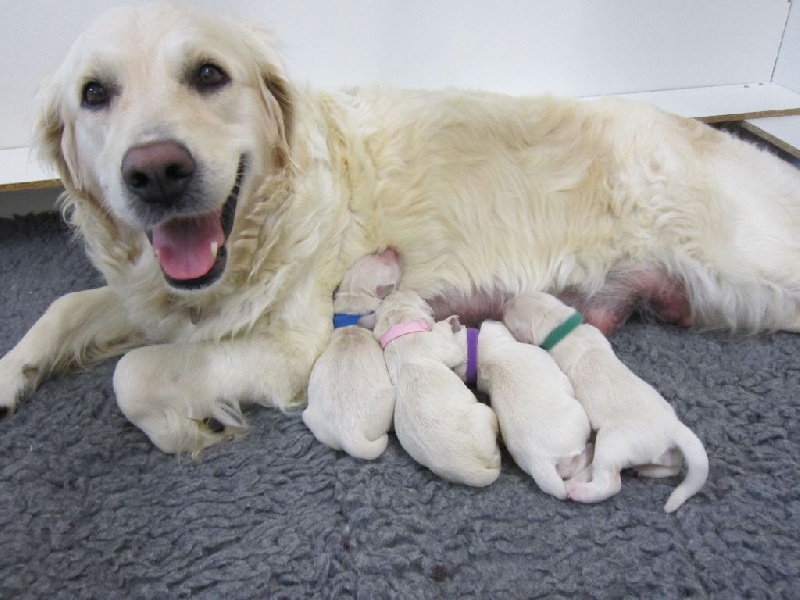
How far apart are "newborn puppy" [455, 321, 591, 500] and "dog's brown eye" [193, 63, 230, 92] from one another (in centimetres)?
94

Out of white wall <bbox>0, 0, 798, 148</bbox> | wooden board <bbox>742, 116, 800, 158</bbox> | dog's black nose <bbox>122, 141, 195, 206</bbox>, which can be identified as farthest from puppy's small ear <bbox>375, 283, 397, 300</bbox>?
wooden board <bbox>742, 116, 800, 158</bbox>

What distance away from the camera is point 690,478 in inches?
51.8

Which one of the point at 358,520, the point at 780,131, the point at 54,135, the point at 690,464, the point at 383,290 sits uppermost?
the point at 54,135

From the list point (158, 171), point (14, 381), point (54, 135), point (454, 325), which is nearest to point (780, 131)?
point (454, 325)

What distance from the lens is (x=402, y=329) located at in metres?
1.64

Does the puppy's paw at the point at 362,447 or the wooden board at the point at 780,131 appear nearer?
the puppy's paw at the point at 362,447

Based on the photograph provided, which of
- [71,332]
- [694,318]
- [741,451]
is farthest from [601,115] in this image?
[71,332]

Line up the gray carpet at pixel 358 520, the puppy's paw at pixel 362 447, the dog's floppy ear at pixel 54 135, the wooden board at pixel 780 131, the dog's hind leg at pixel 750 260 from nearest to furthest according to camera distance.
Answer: the gray carpet at pixel 358 520
the puppy's paw at pixel 362 447
the dog's floppy ear at pixel 54 135
the dog's hind leg at pixel 750 260
the wooden board at pixel 780 131

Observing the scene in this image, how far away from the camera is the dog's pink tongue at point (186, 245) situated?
1.46 metres

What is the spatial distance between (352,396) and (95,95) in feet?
2.98

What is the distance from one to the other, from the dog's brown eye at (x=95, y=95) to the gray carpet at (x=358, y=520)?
Result: 30.5 inches

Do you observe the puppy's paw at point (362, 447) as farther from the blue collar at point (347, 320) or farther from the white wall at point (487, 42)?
the white wall at point (487, 42)

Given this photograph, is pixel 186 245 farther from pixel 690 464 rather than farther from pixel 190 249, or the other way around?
pixel 690 464

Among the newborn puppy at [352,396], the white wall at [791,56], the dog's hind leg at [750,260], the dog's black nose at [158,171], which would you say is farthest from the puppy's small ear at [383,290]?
the white wall at [791,56]
